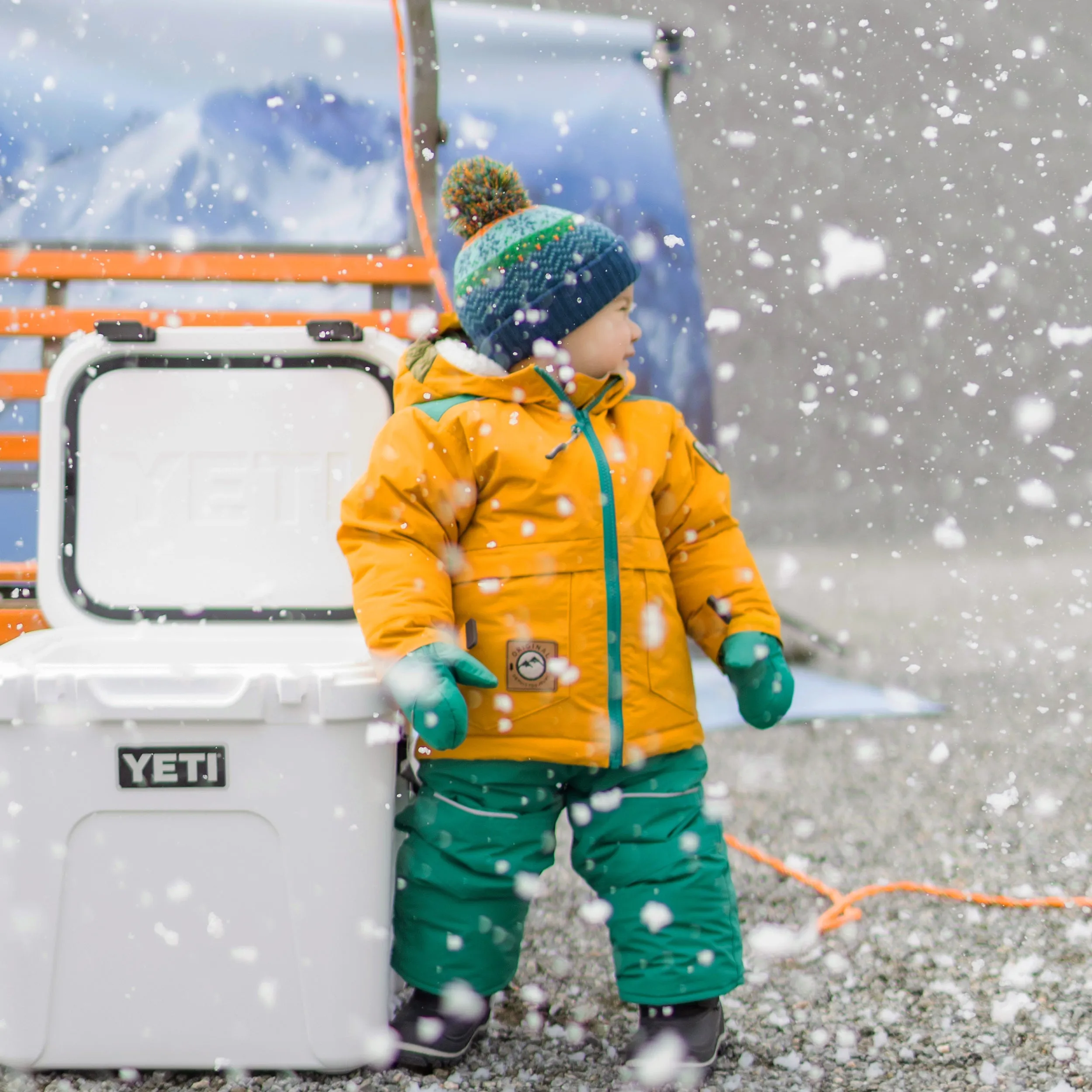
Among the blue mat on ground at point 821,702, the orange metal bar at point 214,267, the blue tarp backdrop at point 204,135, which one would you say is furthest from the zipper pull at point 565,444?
the blue mat on ground at point 821,702

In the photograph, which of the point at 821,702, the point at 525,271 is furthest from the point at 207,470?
the point at 821,702

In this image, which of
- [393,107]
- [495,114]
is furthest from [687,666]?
[495,114]

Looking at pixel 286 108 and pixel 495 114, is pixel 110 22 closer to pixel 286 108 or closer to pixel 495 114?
pixel 286 108

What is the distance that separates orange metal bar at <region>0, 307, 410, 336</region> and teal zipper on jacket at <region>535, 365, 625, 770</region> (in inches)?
31.0

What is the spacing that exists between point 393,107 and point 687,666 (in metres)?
1.78

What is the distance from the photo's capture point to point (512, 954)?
139 cm

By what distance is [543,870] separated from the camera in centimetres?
136

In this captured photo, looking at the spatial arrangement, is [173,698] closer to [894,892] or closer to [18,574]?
[18,574]

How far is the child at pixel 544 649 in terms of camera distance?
1337 millimetres

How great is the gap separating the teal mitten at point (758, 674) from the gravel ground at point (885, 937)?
42cm

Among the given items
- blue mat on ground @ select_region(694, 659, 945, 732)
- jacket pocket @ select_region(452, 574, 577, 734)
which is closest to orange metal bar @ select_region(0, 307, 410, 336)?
jacket pocket @ select_region(452, 574, 577, 734)

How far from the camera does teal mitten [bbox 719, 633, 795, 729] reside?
4.63ft

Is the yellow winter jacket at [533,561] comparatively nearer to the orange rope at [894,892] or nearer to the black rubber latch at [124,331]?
the black rubber latch at [124,331]

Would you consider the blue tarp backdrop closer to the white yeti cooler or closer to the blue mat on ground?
the white yeti cooler
